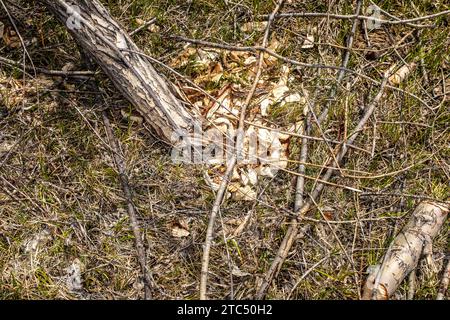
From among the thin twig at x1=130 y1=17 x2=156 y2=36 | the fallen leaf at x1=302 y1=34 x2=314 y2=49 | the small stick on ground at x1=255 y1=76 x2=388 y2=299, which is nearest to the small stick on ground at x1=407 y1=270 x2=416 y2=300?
the small stick on ground at x1=255 y1=76 x2=388 y2=299

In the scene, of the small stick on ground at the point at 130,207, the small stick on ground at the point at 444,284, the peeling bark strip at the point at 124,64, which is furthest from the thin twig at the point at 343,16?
the small stick on ground at the point at 444,284

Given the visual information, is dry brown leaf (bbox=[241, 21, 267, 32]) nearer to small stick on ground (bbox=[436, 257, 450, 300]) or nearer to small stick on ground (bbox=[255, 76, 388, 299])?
small stick on ground (bbox=[255, 76, 388, 299])

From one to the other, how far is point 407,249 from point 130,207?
52.9 inches

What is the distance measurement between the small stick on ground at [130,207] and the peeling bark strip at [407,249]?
101 cm

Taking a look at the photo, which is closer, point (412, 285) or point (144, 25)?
point (412, 285)

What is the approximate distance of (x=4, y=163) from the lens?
248cm

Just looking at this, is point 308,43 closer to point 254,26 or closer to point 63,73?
point 254,26

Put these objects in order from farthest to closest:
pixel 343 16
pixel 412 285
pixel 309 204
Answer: pixel 343 16 → pixel 309 204 → pixel 412 285

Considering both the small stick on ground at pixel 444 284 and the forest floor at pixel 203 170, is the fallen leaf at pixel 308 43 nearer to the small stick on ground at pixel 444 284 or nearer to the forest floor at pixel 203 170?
the forest floor at pixel 203 170

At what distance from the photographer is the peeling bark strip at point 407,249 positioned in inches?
85.7

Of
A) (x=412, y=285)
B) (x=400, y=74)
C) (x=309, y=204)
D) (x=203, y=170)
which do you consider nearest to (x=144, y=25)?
(x=203, y=170)

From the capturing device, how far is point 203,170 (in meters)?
2.47

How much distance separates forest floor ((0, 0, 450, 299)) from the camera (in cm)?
229
